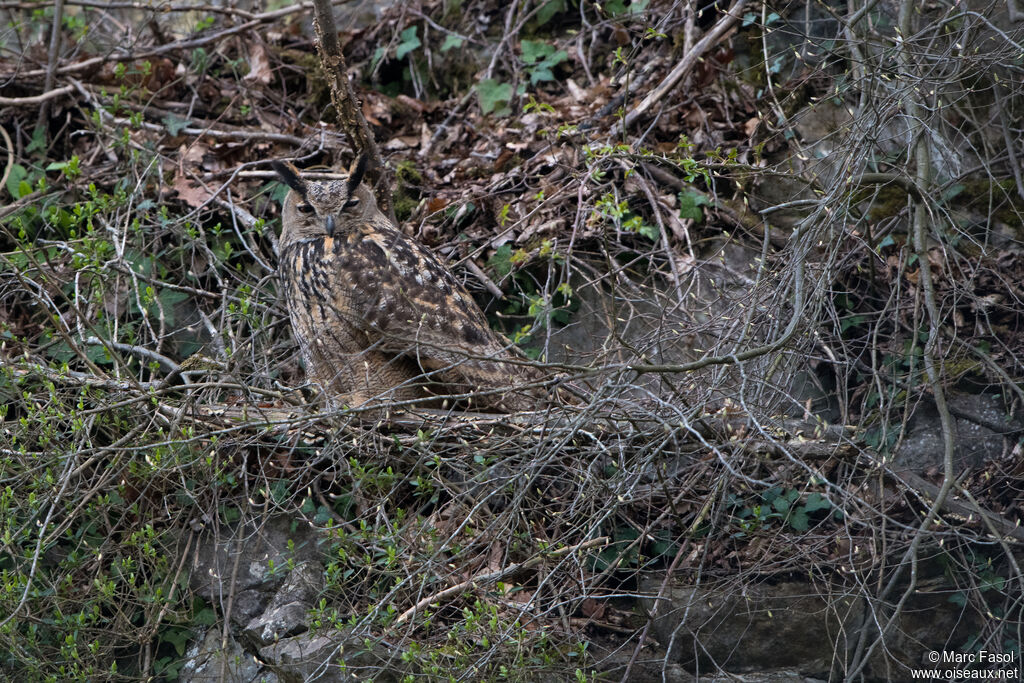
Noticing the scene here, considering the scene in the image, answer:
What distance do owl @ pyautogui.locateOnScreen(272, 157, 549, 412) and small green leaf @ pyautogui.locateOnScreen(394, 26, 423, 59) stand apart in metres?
1.74

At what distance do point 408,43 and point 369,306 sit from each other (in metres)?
2.40

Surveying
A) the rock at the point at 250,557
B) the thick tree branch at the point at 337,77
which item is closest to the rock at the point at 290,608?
the rock at the point at 250,557

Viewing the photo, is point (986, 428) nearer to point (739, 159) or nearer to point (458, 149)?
point (739, 159)

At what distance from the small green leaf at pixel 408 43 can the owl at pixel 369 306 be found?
1.74 meters

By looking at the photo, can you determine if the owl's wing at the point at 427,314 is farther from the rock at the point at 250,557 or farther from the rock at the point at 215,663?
the rock at the point at 215,663

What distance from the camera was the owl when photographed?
3822mm

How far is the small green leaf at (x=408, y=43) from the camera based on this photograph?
5.50 meters

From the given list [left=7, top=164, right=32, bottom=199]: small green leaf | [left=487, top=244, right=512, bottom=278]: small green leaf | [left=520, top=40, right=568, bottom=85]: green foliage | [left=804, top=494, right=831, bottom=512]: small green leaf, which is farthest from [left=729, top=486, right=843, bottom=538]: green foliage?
[left=7, top=164, right=32, bottom=199]: small green leaf

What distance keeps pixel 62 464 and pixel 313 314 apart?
1.11 meters

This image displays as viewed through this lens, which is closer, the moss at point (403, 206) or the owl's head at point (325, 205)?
the owl's head at point (325, 205)

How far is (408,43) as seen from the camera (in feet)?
18.1

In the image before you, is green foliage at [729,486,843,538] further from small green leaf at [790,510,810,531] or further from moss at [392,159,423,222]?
moss at [392,159,423,222]

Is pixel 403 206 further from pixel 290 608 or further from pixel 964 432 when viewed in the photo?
pixel 964 432

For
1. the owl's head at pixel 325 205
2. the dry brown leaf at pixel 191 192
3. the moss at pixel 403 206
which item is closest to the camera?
the owl's head at pixel 325 205
